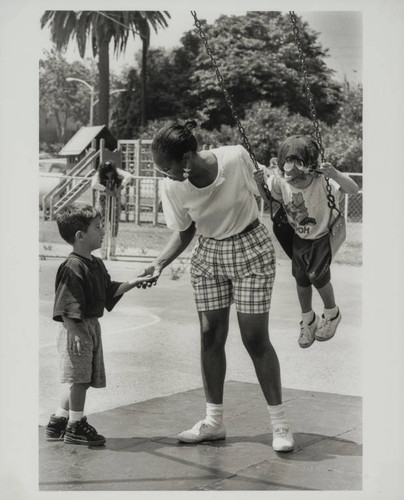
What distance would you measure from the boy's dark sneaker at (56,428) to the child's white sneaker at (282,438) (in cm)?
100

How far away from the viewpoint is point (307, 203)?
12.4 feet

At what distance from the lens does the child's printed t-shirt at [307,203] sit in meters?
3.76

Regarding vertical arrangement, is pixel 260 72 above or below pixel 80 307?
above

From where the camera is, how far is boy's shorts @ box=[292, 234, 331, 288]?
3811 mm

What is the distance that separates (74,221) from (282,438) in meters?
1.37

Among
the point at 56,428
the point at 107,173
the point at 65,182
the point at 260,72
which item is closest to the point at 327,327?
the point at 56,428

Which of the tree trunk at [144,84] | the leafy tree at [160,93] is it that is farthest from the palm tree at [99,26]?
the leafy tree at [160,93]

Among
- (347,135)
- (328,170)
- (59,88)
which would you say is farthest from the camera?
(347,135)

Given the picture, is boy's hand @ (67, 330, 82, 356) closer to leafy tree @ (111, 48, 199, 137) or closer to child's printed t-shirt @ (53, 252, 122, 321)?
child's printed t-shirt @ (53, 252, 122, 321)

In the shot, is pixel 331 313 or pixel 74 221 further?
pixel 74 221

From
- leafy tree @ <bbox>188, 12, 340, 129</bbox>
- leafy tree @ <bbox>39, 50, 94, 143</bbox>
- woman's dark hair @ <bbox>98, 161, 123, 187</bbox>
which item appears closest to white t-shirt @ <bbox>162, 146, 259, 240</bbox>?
leafy tree @ <bbox>39, 50, 94, 143</bbox>

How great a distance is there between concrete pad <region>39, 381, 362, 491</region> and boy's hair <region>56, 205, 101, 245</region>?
3.21 feet

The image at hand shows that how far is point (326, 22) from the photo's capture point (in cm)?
412

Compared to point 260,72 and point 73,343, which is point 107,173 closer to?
point 260,72
